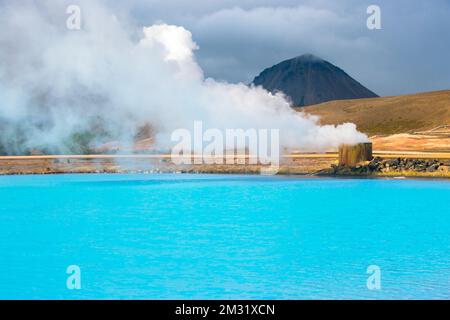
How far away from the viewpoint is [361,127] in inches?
6555

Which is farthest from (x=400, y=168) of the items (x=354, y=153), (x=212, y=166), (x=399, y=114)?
(x=399, y=114)

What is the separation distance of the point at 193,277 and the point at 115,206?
851 inches

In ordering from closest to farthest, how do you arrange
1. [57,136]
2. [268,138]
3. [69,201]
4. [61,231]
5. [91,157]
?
[61,231] → [69,201] → [268,138] → [91,157] → [57,136]

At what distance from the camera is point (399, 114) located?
568 ft

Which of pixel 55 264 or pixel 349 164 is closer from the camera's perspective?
pixel 55 264

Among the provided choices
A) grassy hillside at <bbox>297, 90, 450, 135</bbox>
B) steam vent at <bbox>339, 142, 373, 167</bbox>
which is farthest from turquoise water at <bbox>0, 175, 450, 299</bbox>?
grassy hillside at <bbox>297, 90, 450, 135</bbox>

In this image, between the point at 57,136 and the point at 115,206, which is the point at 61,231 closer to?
the point at 115,206

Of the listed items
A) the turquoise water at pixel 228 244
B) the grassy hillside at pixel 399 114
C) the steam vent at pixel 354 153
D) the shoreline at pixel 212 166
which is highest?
the grassy hillside at pixel 399 114

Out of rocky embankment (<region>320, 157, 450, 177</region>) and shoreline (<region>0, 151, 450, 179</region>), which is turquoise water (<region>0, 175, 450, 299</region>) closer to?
rocky embankment (<region>320, 157, 450, 177</region>)

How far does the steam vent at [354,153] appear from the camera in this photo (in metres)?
63.9

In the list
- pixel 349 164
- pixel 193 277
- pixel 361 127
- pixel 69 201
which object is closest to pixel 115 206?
pixel 69 201

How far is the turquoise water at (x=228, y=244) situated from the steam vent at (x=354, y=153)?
1533 centimetres

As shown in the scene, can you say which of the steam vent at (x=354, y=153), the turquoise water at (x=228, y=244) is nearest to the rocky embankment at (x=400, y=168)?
the steam vent at (x=354, y=153)

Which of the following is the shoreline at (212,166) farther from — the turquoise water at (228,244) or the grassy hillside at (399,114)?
the grassy hillside at (399,114)
